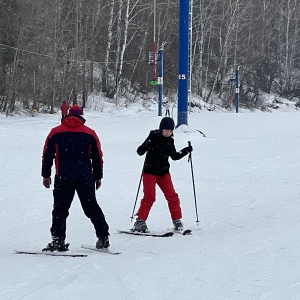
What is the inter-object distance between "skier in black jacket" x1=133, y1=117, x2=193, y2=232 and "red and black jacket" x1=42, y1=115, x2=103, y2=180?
3.77 feet

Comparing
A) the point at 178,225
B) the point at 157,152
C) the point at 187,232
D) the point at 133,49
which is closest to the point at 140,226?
the point at 178,225

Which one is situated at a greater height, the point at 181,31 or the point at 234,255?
the point at 181,31

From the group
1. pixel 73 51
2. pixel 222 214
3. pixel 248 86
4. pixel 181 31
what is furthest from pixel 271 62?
pixel 222 214

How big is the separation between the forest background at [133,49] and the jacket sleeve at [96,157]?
22.5 m

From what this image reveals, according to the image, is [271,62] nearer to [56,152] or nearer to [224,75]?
[224,75]

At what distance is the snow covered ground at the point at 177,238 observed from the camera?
14.4 feet

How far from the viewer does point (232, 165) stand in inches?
510

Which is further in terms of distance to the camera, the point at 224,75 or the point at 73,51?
the point at 224,75

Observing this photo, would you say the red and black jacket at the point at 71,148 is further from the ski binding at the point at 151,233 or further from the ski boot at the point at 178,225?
the ski boot at the point at 178,225

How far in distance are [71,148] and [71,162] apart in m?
0.14

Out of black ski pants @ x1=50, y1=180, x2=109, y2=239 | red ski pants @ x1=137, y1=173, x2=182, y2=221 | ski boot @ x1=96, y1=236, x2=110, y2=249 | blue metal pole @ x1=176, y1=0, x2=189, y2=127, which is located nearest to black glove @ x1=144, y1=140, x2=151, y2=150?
red ski pants @ x1=137, y1=173, x2=182, y2=221

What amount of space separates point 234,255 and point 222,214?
2.56 m

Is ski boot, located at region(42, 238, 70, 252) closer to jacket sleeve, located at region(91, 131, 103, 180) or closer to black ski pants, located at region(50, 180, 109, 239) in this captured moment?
black ski pants, located at region(50, 180, 109, 239)

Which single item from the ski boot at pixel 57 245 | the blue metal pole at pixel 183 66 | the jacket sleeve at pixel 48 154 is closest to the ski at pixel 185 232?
the ski boot at pixel 57 245
